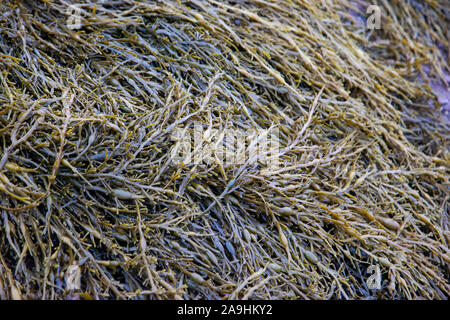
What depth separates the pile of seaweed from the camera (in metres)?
1.14

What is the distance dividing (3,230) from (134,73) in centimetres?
68

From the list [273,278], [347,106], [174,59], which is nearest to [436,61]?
[347,106]

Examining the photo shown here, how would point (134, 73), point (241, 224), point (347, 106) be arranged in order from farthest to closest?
1. point (347, 106)
2. point (134, 73)
3. point (241, 224)

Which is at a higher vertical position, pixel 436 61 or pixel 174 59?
pixel 436 61

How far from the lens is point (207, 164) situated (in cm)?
130

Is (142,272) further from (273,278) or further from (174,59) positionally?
(174,59)

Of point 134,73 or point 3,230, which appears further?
point 134,73

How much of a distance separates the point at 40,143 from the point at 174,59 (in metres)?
0.58

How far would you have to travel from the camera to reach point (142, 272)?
1.14 meters

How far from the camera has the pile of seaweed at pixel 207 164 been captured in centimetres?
114

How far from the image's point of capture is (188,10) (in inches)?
62.9

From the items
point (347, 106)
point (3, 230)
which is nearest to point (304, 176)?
point (347, 106)
